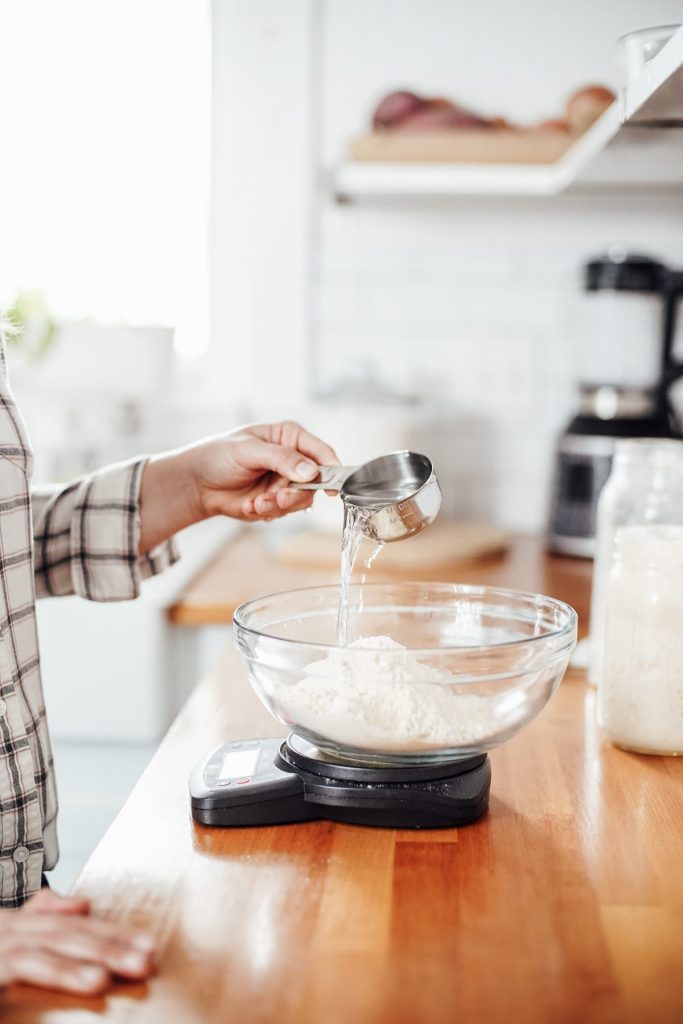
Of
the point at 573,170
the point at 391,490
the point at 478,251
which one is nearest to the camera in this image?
the point at 391,490

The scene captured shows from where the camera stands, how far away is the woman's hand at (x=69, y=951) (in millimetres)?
595

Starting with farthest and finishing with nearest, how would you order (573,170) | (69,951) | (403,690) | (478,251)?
(478,251)
(573,170)
(403,690)
(69,951)

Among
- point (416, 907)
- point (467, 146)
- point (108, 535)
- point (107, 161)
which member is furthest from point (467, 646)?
point (107, 161)

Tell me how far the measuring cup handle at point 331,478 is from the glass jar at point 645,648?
0.27 metres

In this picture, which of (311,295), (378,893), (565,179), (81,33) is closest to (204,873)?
(378,893)

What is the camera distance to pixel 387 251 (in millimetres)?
2238

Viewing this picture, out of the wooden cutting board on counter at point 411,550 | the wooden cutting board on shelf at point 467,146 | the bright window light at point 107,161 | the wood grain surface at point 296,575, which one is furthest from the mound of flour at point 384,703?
the bright window light at point 107,161

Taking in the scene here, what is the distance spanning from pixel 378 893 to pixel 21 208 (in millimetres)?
2014

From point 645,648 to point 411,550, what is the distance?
933mm

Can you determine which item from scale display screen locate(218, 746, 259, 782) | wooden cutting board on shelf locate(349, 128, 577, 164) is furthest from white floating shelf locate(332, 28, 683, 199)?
scale display screen locate(218, 746, 259, 782)

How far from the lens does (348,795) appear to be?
0.81m

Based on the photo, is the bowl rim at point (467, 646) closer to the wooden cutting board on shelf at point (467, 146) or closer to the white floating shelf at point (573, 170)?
the white floating shelf at point (573, 170)

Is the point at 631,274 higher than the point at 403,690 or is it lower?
higher

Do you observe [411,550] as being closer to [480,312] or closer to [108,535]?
[480,312]
